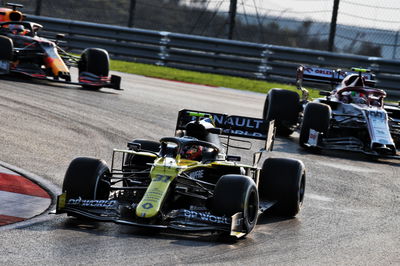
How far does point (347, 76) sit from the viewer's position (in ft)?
52.6

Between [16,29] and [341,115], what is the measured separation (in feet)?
26.6

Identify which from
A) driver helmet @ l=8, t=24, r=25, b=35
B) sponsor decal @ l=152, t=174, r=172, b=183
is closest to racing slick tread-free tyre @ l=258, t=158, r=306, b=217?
sponsor decal @ l=152, t=174, r=172, b=183

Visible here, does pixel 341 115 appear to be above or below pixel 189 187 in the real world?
above

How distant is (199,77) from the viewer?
A: 991 inches

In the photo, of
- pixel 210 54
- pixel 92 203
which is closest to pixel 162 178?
pixel 92 203

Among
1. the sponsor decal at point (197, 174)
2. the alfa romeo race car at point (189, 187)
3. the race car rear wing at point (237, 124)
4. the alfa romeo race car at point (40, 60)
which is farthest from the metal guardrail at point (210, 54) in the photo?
the sponsor decal at point (197, 174)

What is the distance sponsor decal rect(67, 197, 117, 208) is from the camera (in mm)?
7848

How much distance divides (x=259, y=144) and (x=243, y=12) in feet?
37.5

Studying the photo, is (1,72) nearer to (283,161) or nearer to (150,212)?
(283,161)

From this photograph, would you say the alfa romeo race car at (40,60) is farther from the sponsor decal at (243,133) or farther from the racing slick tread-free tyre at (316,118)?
the sponsor decal at (243,133)

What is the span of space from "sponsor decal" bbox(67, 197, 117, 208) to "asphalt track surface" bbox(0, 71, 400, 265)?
186mm

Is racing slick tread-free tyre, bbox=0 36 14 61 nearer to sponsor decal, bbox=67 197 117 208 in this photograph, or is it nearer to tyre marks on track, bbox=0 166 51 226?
tyre marks on track, bbox=0 166 51 226

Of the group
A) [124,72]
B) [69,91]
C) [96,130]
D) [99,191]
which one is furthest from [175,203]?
[124,72]

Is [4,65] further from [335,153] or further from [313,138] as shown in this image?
[335,153]
